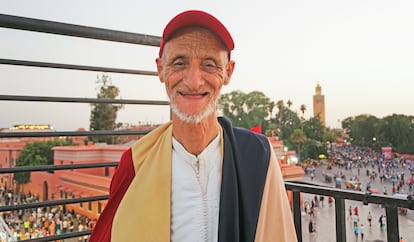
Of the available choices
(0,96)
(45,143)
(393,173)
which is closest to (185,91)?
(0,96)

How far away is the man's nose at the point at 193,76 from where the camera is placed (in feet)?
4.23

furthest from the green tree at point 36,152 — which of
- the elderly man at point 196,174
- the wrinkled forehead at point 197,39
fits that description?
the wrinkled forehead at point 197,39

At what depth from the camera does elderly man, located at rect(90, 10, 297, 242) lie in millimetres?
1249

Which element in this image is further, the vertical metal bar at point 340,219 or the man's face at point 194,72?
the vertical metal bar at point 340,219

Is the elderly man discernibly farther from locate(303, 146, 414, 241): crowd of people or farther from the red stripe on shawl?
locate(303, 146, 414, 241): crowd of people

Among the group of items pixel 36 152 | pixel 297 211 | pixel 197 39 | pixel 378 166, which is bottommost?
pixel 378 166

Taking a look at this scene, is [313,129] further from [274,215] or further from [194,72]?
[194,72]

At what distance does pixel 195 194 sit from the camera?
1347 mm

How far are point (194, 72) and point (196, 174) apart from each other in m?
0.42

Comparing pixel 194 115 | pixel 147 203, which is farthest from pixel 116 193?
pixel 194 115

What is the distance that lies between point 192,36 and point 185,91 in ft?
0.73

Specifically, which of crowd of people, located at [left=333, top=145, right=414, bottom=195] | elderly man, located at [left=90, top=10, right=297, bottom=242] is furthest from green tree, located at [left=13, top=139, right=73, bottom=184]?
crowd of people, located at [left=333, top=145, right=414, bottom=195]

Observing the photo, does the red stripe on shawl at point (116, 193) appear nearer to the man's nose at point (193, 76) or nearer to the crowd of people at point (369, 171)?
the man's nose at point (193, 76)

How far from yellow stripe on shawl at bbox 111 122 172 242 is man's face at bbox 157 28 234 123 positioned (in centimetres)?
21
